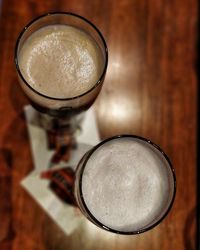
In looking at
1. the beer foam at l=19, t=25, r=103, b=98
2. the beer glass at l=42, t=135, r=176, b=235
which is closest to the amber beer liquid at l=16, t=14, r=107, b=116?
the beer foam at l=19, t=25, r=103, b=98

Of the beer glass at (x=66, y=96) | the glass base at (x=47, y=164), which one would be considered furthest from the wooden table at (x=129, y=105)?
the beer glass at (x=66, y=96)

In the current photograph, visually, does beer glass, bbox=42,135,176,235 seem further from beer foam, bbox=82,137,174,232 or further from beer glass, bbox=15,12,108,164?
beer glass, bbox=15,12,108,164

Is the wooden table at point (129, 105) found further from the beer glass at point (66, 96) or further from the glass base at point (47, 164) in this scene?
the beer glass at point (66, 96)

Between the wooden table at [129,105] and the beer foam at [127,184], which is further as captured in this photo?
the wooden table at [129,105]

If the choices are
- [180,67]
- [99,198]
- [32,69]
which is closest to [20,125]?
[32,69]

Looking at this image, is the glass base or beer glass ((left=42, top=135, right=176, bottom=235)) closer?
beer glass ((left=42, top=135, right=176, bottom=235))

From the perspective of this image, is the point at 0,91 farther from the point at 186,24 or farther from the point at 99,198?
the point at 186,24

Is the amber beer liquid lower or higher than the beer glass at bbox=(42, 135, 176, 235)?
higher

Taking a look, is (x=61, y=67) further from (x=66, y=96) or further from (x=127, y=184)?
(x=127, y=184)
